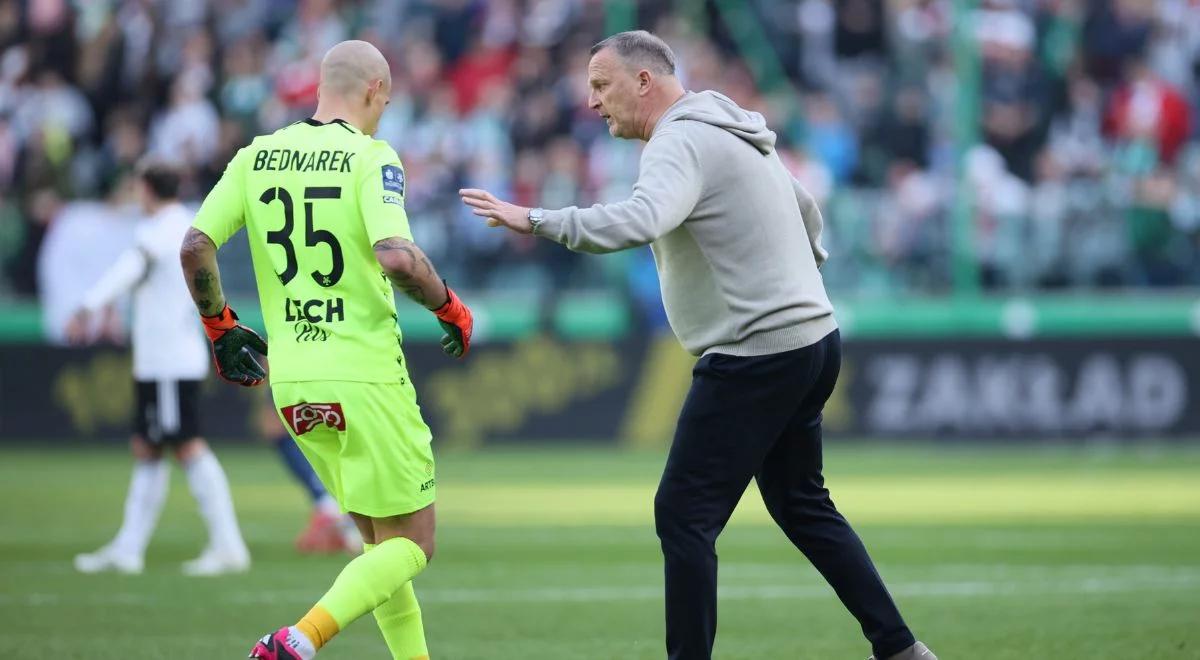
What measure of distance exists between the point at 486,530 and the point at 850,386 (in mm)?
7980

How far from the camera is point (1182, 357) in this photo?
762 inches

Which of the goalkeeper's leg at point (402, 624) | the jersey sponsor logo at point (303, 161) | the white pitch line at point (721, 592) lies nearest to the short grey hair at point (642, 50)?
the jersey sponsor logo at point (303, 161)

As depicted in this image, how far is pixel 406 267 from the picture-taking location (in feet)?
19.8

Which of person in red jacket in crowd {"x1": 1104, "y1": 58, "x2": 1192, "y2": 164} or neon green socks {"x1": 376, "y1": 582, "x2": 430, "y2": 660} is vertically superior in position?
person in red jacket in crowd {"x1": 1104, "y1": 58, "x2": 1192, "y2": 164}

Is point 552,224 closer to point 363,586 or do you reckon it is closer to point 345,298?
point 345,298

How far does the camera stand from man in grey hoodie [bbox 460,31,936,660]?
6160mm

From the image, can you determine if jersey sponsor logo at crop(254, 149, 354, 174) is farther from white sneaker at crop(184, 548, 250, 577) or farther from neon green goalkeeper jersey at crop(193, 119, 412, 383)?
white sneaker at crop(184, 548, 250, 577)

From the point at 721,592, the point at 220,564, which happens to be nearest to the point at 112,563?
the point at 220,564

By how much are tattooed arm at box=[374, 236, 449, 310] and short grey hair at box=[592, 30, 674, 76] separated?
0.99 metres

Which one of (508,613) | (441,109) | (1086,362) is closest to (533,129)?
(441,109)

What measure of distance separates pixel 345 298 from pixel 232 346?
2.06 ft

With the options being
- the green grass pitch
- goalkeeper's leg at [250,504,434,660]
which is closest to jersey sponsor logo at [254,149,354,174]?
goalkeeper's leg at [250,504,434,660]

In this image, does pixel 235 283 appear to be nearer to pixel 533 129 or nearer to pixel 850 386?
pixel 533 129

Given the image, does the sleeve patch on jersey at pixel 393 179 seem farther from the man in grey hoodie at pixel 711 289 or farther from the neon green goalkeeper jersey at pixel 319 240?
the man in grey hoodie at pixel 711 289
